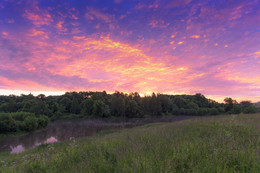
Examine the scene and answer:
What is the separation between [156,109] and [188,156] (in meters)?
82.0

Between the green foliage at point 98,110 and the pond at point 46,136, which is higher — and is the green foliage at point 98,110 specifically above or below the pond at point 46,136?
above

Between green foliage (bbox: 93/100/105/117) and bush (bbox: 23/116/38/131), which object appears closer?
bush (bbox: 23/116/38/131)

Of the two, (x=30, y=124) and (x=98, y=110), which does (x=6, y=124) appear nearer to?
(x=30, y=124)

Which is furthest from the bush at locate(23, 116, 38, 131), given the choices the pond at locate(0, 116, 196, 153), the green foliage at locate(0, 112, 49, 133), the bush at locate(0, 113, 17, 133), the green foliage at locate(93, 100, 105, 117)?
the green foliage at locate(93, 100, 105, 117)

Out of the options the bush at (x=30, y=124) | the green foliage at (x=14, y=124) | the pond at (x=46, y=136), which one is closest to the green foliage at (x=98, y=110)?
the pond at (x=46, y=136)

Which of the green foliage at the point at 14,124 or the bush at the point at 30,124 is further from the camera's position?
the bush at the point at 30,124

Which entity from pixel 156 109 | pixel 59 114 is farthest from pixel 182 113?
pixel 59 114

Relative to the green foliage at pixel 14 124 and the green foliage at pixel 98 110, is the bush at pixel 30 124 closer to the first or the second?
the green foliage at pixel 14 124

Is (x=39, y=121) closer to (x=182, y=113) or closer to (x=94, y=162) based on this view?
(x=94, y=162)

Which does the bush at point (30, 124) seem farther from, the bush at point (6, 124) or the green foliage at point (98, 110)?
the green foliage at point (98, 110)

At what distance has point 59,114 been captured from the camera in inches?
3420

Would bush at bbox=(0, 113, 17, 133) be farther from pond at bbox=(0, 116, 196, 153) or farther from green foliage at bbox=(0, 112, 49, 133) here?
pond at bbox=(0, 116, 196, 153)

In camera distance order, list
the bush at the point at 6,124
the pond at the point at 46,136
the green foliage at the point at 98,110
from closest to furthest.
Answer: the pond at the point at 46,136
the bush at the point at 6,124
the green foliage at the point at 98,110

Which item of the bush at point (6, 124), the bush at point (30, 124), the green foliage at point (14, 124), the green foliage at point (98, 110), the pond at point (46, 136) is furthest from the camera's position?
the green foliage at point (98, 110)
